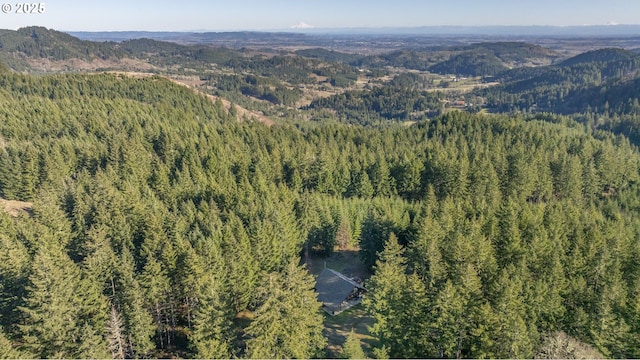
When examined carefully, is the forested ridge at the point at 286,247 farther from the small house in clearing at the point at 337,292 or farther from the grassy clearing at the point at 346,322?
the grassy clearing at the point at 346,322

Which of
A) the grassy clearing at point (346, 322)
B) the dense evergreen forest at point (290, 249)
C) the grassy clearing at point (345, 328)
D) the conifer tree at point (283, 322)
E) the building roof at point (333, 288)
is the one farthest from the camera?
the building roof at point (333, 288)

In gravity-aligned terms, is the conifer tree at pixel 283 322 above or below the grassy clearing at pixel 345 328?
above

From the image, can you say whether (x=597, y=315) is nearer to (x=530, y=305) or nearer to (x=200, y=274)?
(x=530, y=305)

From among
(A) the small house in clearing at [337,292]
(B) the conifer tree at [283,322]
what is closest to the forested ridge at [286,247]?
(B) the conifer tree at [283,322]

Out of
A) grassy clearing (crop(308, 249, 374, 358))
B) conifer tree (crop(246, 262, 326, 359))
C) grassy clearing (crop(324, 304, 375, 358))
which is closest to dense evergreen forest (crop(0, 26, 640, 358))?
conifer tree (crop(246, 262, 326, 359))

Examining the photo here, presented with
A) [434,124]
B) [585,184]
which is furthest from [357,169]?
[434,124]

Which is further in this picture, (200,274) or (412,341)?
(200,274)

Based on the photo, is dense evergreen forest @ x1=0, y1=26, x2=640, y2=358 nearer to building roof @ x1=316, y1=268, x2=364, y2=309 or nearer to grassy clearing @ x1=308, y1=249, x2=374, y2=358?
grassy clearing @ x1=308, y1=249, x2=374, y2=358
